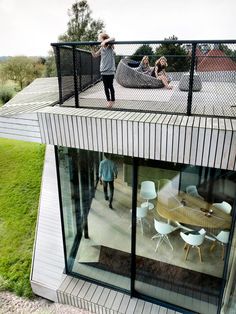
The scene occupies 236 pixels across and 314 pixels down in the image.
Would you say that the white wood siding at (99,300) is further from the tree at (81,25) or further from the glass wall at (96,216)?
the tree at (81,25)

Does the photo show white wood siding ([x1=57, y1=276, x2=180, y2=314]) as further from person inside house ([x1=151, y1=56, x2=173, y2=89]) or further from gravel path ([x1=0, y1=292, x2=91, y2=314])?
person inside house ([x1=151, y1=56, x2=173, y2=89])

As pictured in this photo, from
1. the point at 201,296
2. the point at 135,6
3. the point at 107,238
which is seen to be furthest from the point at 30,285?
the point at 135,6

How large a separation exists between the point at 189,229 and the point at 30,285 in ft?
13.0

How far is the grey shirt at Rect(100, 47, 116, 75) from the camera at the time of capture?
3.68m

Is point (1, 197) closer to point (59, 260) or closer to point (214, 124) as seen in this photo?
point (59, 260)

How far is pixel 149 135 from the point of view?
320cm

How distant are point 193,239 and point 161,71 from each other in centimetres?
294

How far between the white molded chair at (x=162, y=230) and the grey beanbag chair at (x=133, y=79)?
2527 mm

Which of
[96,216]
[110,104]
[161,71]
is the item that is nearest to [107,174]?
[96,216]

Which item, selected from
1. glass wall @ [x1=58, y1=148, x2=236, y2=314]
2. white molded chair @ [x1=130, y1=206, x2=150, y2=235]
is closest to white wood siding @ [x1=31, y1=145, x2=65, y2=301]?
glass wall @ [x1=58, y1=148, x2=236, y2=314]

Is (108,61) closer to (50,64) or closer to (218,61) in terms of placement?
(218,61)

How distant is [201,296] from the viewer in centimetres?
461

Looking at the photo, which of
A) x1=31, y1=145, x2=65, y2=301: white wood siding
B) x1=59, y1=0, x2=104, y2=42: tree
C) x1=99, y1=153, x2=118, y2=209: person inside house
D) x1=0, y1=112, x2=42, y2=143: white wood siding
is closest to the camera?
x1=0, y1=112, x2=42, y2=143: white wood siding

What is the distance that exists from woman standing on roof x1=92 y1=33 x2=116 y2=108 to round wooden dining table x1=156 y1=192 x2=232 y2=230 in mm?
2055
